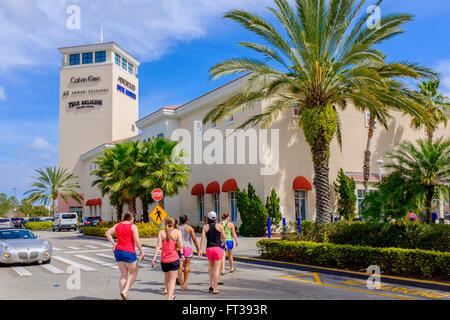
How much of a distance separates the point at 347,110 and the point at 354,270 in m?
20.8

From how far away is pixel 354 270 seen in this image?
1175cm

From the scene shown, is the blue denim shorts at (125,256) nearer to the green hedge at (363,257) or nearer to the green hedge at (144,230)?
the green hedge at (363,257)

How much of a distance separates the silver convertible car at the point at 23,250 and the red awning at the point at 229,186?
15.6 m

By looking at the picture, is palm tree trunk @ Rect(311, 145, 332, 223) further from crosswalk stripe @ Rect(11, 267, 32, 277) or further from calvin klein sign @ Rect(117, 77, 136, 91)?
calvin klein sign @ Rect(117, 77, 136, 91)

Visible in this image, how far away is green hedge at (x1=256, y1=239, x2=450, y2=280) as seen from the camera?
1002cm

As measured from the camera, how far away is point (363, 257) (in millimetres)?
11562

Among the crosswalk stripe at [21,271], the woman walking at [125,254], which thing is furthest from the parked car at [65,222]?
the woman walking at [125,254]

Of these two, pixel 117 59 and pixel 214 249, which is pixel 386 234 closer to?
pixel 214 249

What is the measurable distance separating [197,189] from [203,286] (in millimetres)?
23258

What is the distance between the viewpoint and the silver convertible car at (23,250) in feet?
43.0

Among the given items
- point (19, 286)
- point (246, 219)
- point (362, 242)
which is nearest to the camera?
point (19, 286)

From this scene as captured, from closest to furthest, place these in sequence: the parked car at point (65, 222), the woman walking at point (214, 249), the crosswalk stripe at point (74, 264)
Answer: the woman walking at point (214, 249), the crosswalk stripe at point (74, 264), the parked car at point (65, 222)

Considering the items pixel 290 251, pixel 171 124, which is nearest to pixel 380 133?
pixel 171 124
